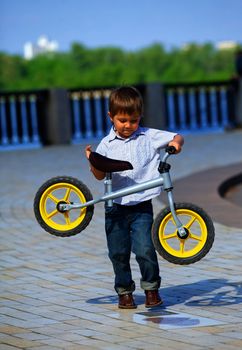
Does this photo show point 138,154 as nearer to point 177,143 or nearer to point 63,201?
point 177,143

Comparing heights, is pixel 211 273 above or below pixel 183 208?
below

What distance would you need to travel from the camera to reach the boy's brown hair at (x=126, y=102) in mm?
6656

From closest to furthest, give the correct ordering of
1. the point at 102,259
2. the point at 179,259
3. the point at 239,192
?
the point at 179,259 → the point at 102,259 → the point at 239,192

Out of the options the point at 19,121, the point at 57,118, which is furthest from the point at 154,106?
the point at 19,121

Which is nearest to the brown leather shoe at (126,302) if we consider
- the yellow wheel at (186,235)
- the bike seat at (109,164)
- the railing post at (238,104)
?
the yellow wheel at (186,235)

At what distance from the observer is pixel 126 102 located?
666 centimetres

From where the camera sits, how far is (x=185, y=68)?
292 ft

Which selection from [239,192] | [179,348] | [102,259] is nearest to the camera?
[179,348]

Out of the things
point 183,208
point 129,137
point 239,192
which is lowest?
point 239,192

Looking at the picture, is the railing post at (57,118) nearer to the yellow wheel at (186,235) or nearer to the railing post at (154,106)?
the railing post at (154,106)

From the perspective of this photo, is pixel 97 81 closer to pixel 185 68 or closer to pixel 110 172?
pixel 185 68

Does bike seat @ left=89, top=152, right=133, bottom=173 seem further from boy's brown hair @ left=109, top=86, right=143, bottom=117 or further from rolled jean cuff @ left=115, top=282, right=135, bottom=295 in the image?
rolled jean cuff @ left=115, top=282, right=135, bottom=295

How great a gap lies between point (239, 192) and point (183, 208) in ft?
25.9

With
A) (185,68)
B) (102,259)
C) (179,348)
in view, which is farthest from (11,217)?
(185,68)
